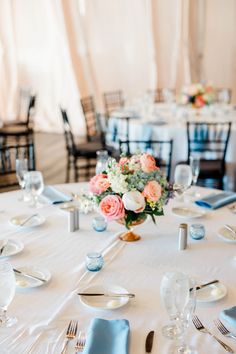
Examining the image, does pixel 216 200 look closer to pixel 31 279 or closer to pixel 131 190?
pixel 131 190

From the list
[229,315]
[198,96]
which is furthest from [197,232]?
[198,96]

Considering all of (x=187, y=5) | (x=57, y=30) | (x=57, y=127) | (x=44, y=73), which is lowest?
(x=57, y=127)

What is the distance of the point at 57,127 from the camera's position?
818cm

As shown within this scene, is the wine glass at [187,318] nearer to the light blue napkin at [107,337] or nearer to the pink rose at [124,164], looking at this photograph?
the light blue napkin at [107,337]

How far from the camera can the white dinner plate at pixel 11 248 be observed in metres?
1.74

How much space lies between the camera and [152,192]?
1.69 m

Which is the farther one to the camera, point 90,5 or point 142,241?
point 90,5

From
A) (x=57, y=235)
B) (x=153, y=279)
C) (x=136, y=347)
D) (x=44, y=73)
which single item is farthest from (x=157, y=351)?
(x=44, y=73)

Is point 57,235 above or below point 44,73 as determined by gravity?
below

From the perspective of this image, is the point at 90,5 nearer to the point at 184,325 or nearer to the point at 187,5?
the point at 187,5

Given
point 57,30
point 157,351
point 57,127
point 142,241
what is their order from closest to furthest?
point 157,351 < point 142,241 < point 57,30 < point 57,127

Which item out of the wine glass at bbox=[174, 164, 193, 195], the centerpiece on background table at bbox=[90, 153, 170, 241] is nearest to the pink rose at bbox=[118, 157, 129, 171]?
the centerpiece on background table at bbox=[90, 153, 170, 241]

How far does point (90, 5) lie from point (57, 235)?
649cm

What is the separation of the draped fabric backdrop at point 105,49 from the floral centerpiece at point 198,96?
3.13 meters
